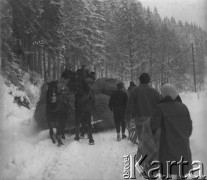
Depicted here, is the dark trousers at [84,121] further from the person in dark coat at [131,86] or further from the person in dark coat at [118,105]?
the person in dark coat at [131,86]

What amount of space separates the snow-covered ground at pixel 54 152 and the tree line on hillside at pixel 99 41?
2.31ft

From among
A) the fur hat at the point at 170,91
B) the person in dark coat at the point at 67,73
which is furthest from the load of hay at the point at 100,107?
the fur hat at the point at 170,91

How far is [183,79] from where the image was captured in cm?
560

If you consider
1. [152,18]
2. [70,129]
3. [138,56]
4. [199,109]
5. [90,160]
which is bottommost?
[90,160]

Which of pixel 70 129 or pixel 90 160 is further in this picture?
pixel 70 129

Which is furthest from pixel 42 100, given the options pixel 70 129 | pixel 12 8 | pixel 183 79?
pixel 183 79

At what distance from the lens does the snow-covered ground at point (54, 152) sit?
4.92m

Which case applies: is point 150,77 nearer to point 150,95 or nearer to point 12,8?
point 150,95

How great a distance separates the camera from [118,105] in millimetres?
6195

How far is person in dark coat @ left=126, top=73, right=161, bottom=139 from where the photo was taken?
5.38 m

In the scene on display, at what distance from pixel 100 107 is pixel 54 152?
1382 millimetres

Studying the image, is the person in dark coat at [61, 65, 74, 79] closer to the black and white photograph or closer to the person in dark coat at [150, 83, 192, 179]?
the black and white photograph

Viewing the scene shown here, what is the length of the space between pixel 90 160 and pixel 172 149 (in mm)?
1916

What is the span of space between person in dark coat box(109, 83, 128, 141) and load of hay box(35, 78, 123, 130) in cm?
9
